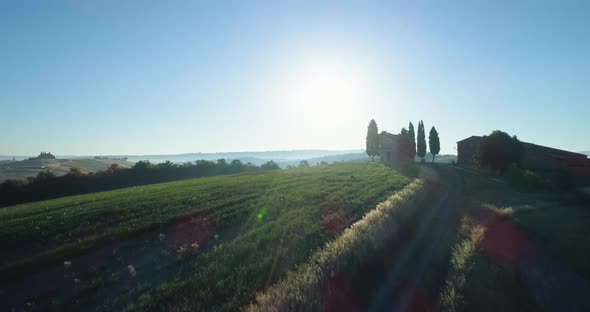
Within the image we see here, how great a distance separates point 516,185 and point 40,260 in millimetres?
43306

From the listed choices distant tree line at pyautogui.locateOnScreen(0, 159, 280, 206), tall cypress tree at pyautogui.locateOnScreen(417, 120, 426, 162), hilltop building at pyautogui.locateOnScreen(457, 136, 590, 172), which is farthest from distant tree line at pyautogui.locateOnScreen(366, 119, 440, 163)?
distant tree line at pyautogui.locateOnScreen(0, 159, 280, 206)

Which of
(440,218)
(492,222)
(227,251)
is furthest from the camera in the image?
(440,218)

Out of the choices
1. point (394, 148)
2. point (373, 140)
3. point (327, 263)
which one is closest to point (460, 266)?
point (327, 263)

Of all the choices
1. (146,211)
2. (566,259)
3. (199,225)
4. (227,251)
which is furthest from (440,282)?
(146,211)

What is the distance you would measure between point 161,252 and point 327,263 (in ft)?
23.3

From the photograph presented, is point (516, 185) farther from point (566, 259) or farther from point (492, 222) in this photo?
point (566, 259)

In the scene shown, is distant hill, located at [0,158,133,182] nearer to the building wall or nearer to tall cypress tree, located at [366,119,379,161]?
tall cypress tree, located at [366,119,379,161]

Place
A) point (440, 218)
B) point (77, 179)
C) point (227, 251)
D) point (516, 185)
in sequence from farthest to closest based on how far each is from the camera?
point (77, 179), point (516, 185), point (440, 218), point (227, 251)

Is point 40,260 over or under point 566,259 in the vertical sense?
over

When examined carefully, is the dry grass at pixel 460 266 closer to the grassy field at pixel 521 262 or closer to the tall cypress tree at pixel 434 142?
the grassy field at pixel 521 262

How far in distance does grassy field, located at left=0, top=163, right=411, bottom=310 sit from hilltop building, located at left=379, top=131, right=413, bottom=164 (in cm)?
4722

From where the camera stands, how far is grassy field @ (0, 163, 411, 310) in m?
7.00

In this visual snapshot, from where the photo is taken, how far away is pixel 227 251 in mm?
9805

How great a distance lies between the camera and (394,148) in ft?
197
